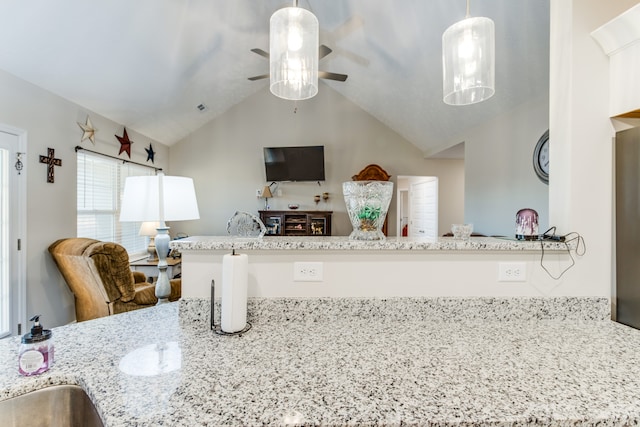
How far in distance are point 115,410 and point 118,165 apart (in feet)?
14.3

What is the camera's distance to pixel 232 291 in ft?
3.44

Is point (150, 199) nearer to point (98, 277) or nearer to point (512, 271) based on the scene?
point (98, 277)

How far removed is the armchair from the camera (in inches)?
99.0

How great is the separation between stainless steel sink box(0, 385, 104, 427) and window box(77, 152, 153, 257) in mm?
3258

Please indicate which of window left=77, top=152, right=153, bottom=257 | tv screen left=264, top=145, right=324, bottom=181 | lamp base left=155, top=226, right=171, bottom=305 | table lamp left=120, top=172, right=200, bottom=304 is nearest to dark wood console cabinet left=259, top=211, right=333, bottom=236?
tv screen left=264, top=145, right=324, bottom=181

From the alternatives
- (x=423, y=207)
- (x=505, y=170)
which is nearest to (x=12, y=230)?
(x=505, y=170)

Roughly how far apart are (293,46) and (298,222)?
4126mm

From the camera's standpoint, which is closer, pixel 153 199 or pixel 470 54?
pixel 470 54

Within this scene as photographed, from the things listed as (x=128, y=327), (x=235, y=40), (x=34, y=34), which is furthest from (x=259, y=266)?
(x=235, y=40)

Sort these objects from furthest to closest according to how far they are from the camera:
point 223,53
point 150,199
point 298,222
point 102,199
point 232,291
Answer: point 298,222, point 223,53, point 102,199, point 150,199, point 232,291

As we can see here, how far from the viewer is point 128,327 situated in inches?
44.5

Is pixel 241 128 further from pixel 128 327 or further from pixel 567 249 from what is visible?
pixel 567 249

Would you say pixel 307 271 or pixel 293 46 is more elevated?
pixel 293 46

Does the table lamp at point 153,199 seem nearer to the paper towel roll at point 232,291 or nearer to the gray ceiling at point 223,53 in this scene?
the paper towel roll at point 232,291
